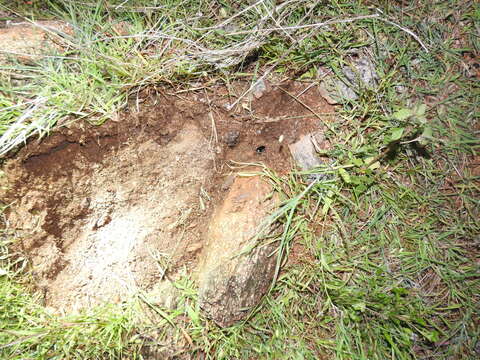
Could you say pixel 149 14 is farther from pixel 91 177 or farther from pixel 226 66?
pixel 91 177

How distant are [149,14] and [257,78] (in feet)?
2.53

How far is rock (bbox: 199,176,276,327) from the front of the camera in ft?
5.53

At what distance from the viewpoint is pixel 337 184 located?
1805 millimetres

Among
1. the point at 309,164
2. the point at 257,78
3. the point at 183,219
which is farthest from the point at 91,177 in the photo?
the point at 309,164

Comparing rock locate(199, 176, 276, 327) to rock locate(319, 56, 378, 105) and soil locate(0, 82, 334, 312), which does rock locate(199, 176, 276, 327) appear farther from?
rock locate(319, 56, 378, 105)

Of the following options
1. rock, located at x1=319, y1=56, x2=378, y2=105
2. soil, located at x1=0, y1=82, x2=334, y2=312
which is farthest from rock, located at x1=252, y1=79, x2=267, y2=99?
rock, located at x1=319, y1=56, x2=378, y2=105

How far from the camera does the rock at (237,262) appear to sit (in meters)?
1.69

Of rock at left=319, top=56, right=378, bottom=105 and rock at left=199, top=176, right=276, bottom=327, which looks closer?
rock at left=199, top=176, right=276, bottom=327

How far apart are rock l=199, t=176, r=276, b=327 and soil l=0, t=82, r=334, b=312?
0.43 feet

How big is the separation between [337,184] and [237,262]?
74cm

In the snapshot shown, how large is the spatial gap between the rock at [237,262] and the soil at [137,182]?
13 centimetres

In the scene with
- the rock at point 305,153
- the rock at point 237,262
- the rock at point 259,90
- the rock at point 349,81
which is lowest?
the rock at point 237,262

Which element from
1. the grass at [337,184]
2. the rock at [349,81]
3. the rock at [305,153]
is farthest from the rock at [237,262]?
the rock at [349,81]

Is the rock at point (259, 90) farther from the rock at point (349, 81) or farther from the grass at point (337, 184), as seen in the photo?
the rock at point (349, 81)
